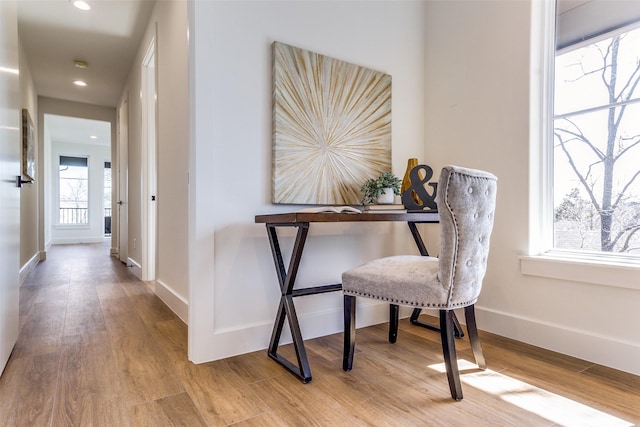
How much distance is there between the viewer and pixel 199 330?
5.67 feet

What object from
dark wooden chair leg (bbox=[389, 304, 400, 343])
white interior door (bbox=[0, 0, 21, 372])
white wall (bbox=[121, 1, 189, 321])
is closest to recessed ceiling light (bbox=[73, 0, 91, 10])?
white wall (bbox=[121, 1, 189, 321])

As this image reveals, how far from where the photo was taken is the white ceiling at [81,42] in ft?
10.5

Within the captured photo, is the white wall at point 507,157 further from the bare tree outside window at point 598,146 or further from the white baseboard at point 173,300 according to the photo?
the white baseboard at point 173,300

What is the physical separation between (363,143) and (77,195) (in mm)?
9100

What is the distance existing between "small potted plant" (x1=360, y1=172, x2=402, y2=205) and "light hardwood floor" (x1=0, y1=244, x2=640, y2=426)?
834mm

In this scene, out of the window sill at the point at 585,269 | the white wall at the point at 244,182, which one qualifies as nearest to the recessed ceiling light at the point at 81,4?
the white wall at the point at 244,182

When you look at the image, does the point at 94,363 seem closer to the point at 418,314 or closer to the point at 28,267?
the point at 418,314

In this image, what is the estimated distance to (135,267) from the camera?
4109mm

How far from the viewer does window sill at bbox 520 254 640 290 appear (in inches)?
64.7

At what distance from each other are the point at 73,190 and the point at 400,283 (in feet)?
32.1

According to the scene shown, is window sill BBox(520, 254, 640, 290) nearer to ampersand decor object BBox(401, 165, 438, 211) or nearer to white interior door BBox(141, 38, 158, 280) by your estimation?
ampersand decor object BBox(401, 165, 438, 211)

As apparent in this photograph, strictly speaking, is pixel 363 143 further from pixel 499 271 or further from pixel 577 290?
pixel 577 290

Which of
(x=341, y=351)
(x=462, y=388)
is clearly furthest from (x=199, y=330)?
(x=462, y=388)

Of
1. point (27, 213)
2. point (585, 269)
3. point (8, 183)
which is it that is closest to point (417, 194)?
point (585, 269)
